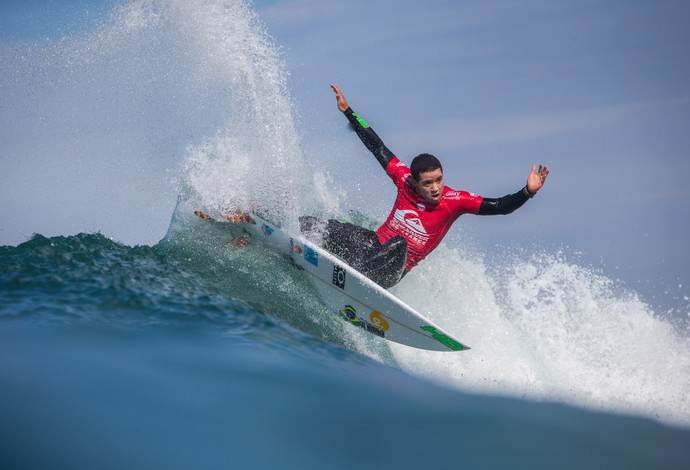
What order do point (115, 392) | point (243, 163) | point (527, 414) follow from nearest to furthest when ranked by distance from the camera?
Result: point (115, 392) → point (527, 414) → point (243, 163)

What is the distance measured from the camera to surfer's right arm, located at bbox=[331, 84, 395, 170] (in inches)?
334

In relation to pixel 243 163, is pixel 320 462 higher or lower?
lower

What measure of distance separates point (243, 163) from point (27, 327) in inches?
196

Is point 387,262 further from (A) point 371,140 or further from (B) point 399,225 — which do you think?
(A) point 371,140

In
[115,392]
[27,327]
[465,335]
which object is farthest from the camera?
[465,335]

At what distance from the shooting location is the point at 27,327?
17.5 ft

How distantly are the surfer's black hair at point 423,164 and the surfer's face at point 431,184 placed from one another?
42 millimetres

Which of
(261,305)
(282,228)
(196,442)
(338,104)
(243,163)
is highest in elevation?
(338,104)

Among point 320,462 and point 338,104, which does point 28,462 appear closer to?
point 320,462

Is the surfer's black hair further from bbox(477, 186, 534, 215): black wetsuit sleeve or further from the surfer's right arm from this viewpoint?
the surfer's right arm

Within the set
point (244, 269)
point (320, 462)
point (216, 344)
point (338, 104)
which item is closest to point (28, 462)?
point (320, 462)

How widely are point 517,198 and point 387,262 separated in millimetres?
1749

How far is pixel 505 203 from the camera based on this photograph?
7.20 meters

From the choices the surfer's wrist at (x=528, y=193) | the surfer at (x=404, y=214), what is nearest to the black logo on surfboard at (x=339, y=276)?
the surfer at (x=404, y=214)
